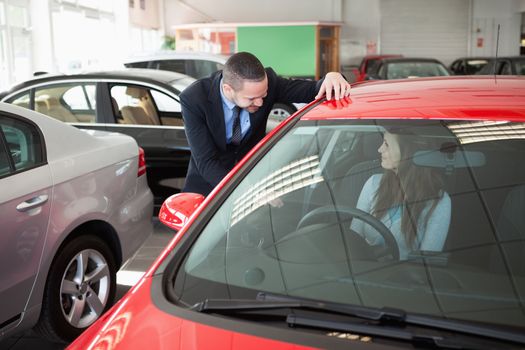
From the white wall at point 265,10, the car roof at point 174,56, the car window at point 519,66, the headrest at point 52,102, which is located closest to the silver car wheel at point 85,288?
the headrest at point 52,102

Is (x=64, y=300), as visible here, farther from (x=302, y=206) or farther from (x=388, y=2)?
(x=388, y=2)

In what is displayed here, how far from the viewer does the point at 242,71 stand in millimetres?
2824

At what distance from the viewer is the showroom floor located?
3654 mm

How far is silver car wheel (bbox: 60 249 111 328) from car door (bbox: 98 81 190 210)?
213 cm

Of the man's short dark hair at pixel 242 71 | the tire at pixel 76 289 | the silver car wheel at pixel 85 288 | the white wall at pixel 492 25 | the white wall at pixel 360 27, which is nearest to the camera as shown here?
the man's short dark hair at pixel 242 71

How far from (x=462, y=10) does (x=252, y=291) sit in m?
24.1

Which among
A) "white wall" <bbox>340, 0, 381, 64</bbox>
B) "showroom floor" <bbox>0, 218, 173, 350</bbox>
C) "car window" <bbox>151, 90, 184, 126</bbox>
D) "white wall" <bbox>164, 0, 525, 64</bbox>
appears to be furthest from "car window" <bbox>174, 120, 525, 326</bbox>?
"white wall" <bbox>340, 0, 381, 64</bbox>

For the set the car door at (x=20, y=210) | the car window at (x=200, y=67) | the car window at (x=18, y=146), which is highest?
the car window at (x=200, y=67)

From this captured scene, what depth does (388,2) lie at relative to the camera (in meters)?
23.8

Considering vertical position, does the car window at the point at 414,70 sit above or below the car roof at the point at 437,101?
below

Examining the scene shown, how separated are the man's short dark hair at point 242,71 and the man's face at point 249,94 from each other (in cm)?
2

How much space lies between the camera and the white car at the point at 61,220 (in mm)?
3008

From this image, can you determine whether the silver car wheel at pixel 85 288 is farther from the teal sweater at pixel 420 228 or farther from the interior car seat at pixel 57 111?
the interior car seat at pixel 57 111

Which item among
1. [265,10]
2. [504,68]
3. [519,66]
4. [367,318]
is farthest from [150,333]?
[265,10]
